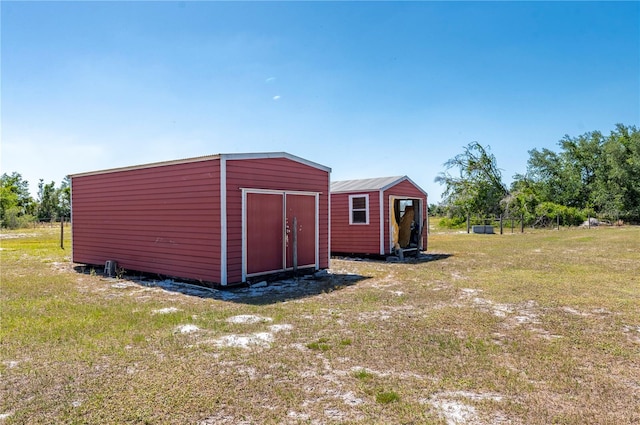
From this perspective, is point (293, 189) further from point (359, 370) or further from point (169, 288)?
point (359, 370)

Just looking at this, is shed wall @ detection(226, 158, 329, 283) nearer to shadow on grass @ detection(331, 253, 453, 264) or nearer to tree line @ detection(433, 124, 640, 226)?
shadow on grass @ detection(331, 253, 453, 264)

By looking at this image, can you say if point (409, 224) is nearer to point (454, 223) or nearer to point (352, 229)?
point (352, 229)

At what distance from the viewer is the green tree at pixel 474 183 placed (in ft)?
103

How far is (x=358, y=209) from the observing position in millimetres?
12953

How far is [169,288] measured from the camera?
25.1 ft

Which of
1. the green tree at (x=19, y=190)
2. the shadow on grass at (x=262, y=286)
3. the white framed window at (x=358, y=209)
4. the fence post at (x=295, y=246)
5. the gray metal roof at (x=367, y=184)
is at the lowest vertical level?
the shadow on grass at (x=262, y=286)

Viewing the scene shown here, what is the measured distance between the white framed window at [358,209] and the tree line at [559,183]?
19.4 meters

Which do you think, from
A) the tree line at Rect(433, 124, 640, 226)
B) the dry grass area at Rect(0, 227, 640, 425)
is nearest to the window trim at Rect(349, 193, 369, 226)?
the dry grass area at Rect(0, 227, 640, 425)

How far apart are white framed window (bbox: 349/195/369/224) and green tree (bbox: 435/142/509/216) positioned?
65.9ft

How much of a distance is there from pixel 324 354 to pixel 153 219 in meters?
6.37

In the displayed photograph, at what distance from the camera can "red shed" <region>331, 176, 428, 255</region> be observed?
12508 mm

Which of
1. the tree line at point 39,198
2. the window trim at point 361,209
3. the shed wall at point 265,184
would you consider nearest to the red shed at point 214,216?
the shed wall at point 265,184

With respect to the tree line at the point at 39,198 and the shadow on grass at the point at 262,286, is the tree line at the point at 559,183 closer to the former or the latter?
the shadow on grass at the point at 262,286

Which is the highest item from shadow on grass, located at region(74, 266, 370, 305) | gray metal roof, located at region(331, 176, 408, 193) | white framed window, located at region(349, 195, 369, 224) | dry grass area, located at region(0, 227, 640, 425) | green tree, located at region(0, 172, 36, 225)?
green tree, located at region(0, 172, 36, 225)
